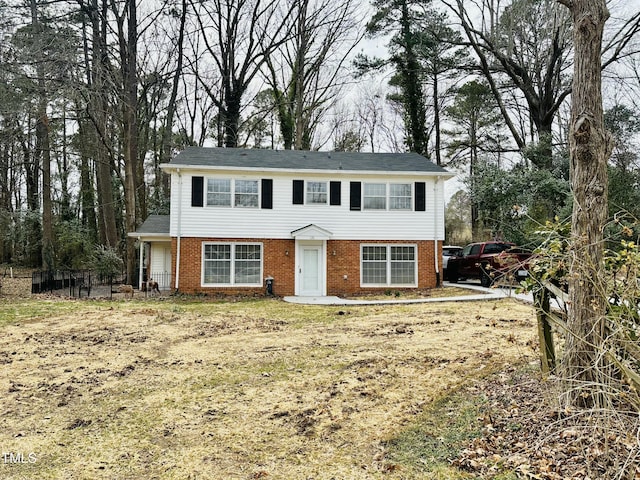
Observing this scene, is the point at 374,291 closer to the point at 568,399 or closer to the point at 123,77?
the point at 568,399

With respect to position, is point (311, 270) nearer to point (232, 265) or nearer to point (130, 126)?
point (232, 265)

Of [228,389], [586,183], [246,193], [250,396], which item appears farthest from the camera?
[246,193]

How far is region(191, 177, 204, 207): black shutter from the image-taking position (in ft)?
51.7

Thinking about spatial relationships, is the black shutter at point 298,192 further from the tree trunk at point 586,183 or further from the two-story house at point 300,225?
the tree trunk at point 586,183

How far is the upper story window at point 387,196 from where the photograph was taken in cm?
1668

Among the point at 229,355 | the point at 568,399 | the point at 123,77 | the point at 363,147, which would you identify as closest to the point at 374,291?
the point at 229,355

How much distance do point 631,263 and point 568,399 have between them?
124 centimetres

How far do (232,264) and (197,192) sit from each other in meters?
2.86

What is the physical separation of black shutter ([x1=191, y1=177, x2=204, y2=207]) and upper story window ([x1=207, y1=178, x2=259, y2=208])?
0.24 meters

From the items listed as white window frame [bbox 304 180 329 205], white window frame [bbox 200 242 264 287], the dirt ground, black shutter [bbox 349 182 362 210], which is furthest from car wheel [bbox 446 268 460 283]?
the dirt ground

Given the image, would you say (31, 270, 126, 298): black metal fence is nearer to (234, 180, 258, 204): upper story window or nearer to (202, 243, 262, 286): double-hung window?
(202, 243, 262, 286): double-hung window

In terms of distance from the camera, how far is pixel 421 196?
16812 mm

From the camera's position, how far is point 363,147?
3169 cm

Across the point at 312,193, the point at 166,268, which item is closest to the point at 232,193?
the point at 312,193
